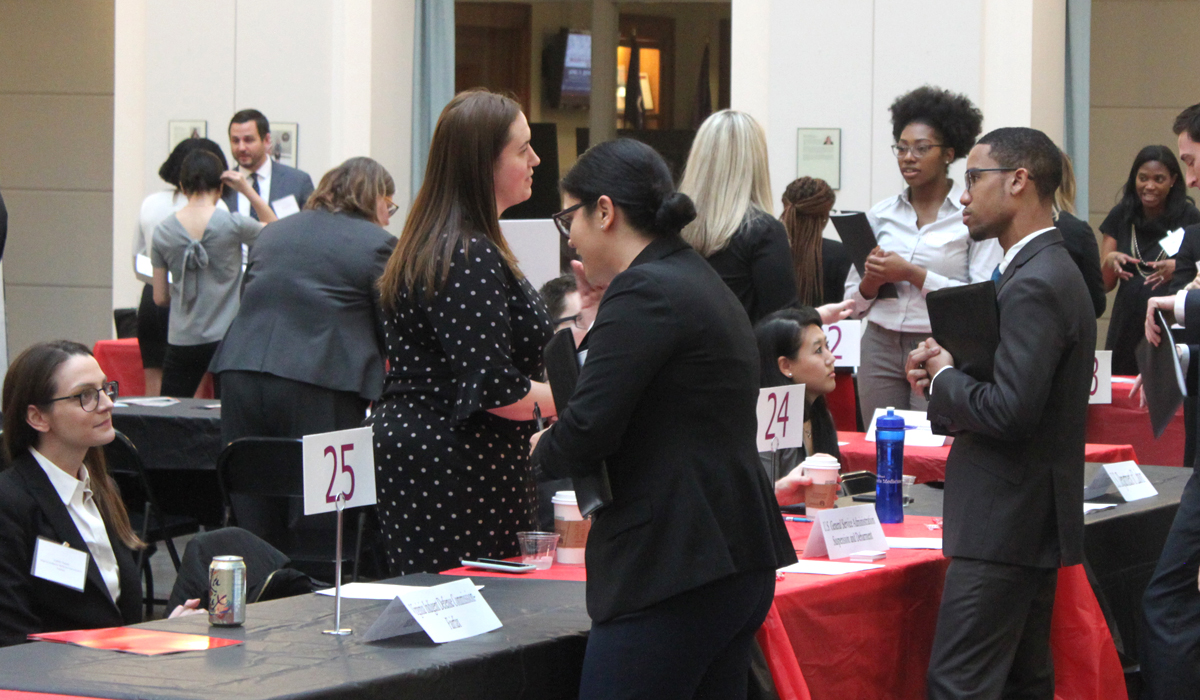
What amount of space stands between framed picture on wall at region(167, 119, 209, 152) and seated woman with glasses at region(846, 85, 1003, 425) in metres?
4.48

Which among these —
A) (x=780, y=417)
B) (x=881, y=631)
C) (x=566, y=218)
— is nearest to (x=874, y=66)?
(x=780, y=417)

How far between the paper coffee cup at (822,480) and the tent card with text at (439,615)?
1165 millimetres

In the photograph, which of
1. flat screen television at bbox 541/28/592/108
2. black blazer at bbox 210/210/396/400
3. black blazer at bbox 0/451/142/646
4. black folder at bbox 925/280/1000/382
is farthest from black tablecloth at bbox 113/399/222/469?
flat screen television at bbox 541/28/592/108

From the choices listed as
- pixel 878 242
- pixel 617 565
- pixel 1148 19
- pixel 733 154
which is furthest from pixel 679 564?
pixel 1148 19

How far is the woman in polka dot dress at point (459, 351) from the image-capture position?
2418 millimetres

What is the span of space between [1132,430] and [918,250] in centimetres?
127

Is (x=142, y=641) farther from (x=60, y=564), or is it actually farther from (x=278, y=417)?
(x=278, y=417)

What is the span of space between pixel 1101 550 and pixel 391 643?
1940 millimetres

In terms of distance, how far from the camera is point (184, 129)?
7.55 meters

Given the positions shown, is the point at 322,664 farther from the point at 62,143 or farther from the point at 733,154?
the point at 62,143

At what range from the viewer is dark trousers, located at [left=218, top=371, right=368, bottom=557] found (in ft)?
12.9

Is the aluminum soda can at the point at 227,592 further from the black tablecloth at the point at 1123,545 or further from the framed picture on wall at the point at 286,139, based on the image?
the framed picture on wall at the point at 286,139

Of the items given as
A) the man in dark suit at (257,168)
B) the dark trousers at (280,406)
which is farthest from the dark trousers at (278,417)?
the man in dark suit at (257,168)

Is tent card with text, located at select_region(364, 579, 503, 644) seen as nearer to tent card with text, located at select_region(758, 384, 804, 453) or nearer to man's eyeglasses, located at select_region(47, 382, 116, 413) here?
tent card with text, located at select_region(758, 384, 804, 453)
